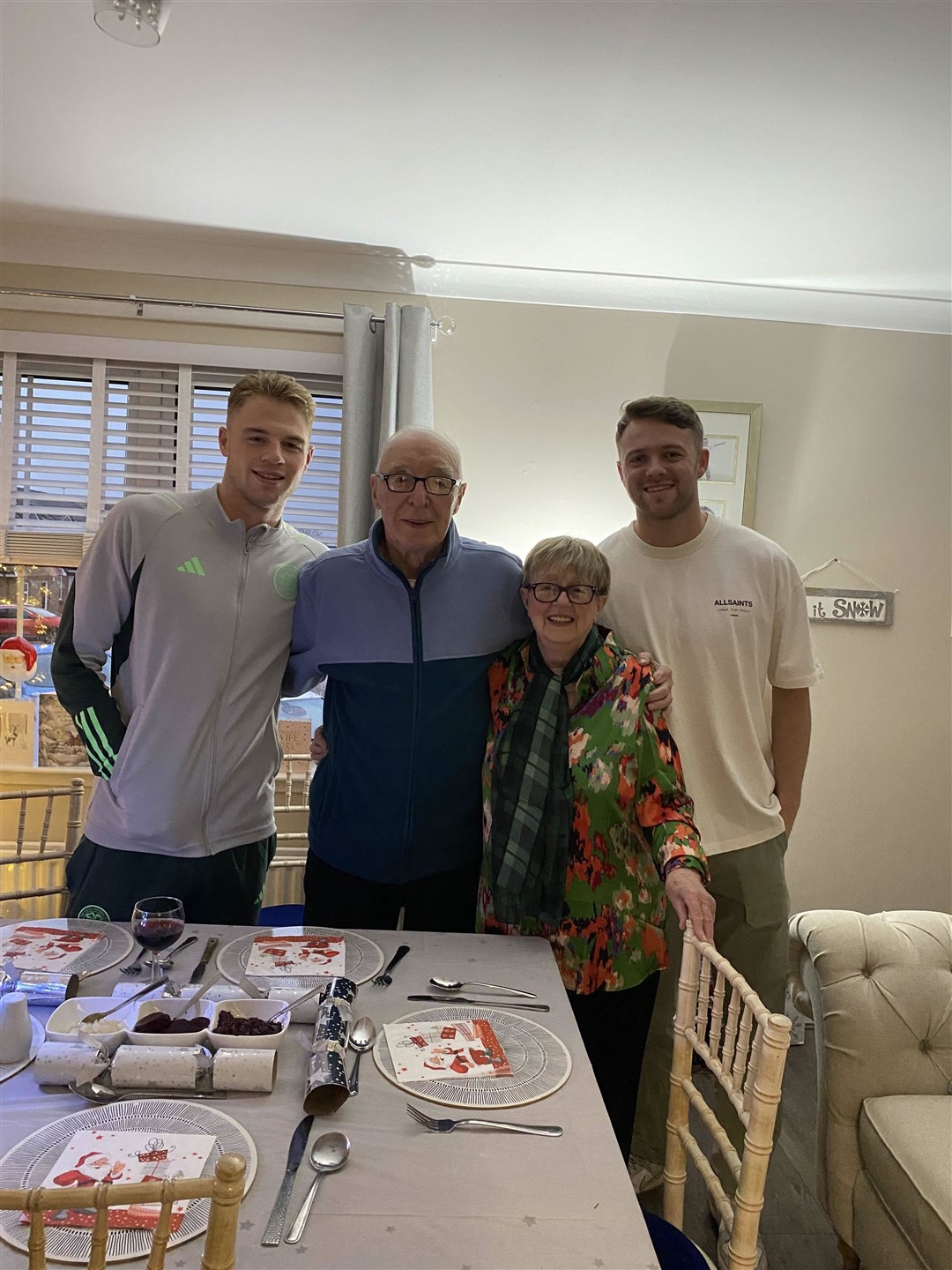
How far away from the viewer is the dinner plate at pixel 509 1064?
3.83 ft

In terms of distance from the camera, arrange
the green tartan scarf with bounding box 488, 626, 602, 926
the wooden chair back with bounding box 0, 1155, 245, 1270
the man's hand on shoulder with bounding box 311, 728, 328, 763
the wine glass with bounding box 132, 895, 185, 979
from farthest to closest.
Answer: the man's hand on shoulder with bounding box 311, 728, 328, 763
the green tartan scarf with bounding box 488, 626, 602, 926
the wine glass with bounding box 132, 895, 185, 979
the wooden chair back with bounding box 0, 1155, 245, 1270

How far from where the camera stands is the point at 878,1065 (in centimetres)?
203

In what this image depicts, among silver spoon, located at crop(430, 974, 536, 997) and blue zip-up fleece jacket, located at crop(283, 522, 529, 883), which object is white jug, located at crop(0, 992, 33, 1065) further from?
blue zip-up fleece jacket, located at crop(283, 522, 529, 883)

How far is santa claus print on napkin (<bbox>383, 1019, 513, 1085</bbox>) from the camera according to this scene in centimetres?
122

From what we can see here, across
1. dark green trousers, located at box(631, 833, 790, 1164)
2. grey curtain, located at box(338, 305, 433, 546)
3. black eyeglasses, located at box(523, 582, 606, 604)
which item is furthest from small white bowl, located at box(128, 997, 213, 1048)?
grey curtain, located at box(338, 305, 433, 546)

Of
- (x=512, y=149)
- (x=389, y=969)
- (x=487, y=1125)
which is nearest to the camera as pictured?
(x=487, y=1125)

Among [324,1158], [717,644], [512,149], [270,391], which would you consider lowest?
[324,1158]

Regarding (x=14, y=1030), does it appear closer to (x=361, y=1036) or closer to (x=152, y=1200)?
(x=361, y=1036)

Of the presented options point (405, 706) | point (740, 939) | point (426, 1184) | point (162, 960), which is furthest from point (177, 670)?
point (740, 939)

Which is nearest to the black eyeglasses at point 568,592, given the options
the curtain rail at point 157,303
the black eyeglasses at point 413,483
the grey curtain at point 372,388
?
the black eyeglasses at point 413,483

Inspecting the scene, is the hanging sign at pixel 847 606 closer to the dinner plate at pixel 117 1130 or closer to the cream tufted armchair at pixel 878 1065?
the cream tufted armchair at pixel 878 1065

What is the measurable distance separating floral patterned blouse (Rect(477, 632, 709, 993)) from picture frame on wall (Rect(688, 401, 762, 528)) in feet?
6.20

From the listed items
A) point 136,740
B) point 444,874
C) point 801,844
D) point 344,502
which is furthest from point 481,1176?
point 801,844

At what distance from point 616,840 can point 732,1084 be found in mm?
490
